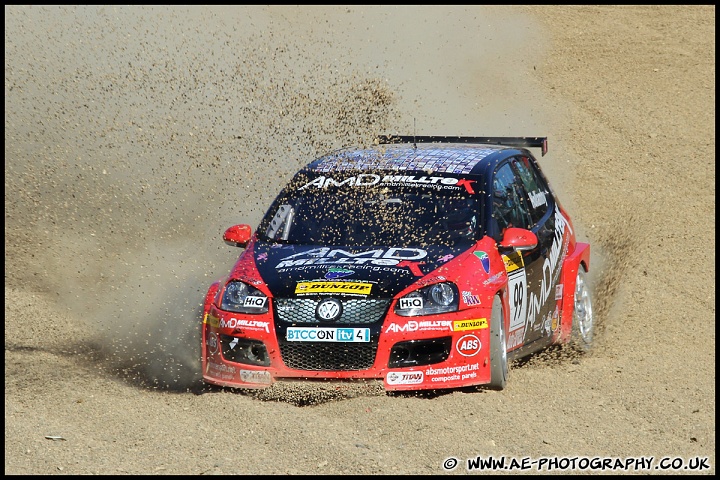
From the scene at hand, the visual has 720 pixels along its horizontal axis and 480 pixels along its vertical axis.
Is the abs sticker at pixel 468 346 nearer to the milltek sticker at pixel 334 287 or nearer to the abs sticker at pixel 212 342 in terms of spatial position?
the milltek sticker at pixel 334 287

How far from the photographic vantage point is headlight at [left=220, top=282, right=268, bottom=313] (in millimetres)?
6742

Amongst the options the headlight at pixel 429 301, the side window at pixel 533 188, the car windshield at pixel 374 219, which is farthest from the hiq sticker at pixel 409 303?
the side window at pixel 533 188

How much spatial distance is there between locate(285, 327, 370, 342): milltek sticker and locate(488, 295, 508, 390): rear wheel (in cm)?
79

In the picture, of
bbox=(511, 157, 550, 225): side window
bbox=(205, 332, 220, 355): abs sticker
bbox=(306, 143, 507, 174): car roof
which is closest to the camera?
bbox=(205, 332, 220, 355): abs sticker

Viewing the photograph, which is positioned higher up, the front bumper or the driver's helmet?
the driver's helmet

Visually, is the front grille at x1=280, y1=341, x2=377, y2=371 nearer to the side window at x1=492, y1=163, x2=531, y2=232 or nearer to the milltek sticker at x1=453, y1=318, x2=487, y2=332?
the milltek sticker at x1=453, y1=318, x2=487, y2=332

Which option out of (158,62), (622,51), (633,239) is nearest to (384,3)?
(622,51)

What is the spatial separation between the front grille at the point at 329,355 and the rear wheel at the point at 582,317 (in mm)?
2672

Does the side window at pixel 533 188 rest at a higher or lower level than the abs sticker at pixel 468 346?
higher

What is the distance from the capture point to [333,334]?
6.57m

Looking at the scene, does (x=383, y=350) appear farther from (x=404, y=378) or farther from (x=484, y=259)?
(x=484, y=259)

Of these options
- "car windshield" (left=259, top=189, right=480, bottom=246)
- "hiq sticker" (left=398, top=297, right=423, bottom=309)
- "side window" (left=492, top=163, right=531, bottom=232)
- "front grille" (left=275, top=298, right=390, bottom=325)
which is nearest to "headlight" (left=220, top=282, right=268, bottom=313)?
"front grille" (left=275, top=298, right=390, bottom=325)

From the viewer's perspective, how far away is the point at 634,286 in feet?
35.9

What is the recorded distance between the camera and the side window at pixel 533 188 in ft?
27.0
